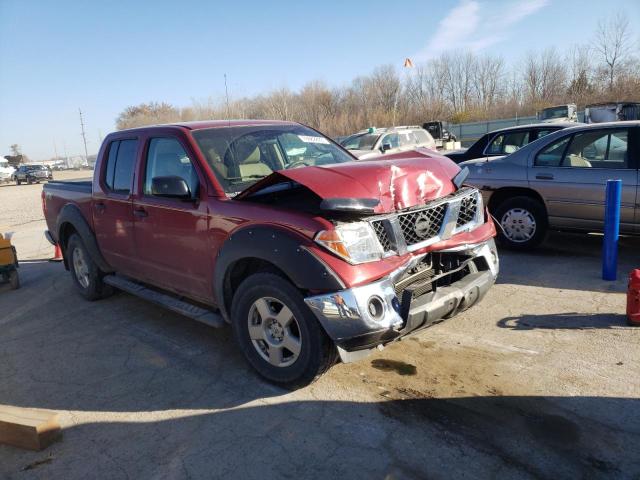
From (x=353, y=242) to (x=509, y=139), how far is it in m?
7.01

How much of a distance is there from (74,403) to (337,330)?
2.13m

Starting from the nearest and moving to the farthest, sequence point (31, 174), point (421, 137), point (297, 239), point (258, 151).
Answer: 1. point (297, 239)
2. point (258, 151)
3. point (421, 137)
4. point (31, 174)

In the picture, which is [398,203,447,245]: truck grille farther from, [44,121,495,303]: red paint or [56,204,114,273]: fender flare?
[56,204,114,273]: fender flare

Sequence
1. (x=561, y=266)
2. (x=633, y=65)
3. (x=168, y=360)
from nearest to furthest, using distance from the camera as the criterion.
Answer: (x=168, y=360)
(x=561, y=266)
(x=633, y=65)

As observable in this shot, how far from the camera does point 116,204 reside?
4930 millimetres

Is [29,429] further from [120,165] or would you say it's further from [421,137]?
[421,137]

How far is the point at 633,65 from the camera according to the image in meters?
42.2

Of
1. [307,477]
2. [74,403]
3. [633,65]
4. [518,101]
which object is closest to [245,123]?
[74,403]

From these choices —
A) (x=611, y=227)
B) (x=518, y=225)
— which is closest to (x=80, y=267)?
(x=518, y=225)

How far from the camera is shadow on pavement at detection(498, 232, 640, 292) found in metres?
5.39

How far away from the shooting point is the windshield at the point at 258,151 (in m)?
4.00

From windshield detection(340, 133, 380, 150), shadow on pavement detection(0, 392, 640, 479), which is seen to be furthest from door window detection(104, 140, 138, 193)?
windshield detection(340, 133, 380, 150)

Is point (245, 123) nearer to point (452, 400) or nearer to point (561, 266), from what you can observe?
point (452, 400)

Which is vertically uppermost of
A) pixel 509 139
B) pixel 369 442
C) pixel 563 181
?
pixel 509 139
